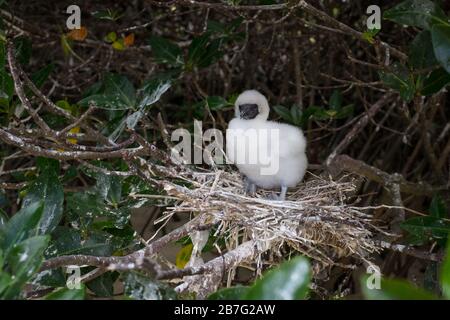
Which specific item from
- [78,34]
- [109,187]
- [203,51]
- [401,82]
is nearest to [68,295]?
[109,187]

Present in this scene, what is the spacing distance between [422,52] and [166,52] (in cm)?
94

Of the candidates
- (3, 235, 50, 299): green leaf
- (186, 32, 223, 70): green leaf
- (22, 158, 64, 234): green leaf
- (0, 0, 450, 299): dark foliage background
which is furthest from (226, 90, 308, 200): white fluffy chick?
(3, 235, 50, 299): green leaf

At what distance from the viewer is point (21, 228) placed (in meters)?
1.23

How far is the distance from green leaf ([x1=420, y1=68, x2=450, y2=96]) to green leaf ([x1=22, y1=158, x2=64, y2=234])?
110 centimetres

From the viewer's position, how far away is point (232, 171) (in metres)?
2.48

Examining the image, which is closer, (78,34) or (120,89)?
(120,89)

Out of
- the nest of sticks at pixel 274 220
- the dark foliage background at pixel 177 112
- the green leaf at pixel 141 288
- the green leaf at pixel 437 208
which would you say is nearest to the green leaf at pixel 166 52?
the dark foliage background at pixel 177 112

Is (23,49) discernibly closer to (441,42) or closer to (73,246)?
(73,246)

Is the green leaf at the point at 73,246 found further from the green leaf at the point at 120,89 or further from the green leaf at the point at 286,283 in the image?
the green leaf at the point at 286,283

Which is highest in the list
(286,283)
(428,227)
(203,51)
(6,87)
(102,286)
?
(203,51)

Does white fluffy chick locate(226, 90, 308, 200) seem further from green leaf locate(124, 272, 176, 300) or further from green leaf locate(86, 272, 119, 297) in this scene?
green leaf locate(124, 272, 176, 300)
